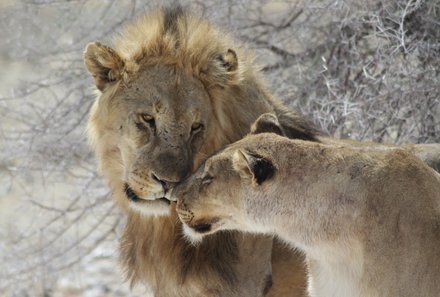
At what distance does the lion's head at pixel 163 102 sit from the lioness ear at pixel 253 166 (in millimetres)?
235

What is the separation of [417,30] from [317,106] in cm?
85

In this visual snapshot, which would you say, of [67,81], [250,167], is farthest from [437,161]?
[67,81]

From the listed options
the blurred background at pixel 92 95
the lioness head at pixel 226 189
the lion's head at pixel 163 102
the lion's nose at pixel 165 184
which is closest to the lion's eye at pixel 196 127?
the lion's head at pixel 163 102

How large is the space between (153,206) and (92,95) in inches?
117

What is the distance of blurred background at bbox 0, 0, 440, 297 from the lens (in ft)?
22.3

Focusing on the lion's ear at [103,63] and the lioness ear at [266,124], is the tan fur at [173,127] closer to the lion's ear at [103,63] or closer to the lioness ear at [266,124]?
the lion's ear at [103,63]

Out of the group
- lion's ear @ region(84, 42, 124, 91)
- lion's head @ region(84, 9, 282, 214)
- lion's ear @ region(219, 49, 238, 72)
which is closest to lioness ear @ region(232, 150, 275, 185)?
lion's head @ region(84, 9, 282, 214)

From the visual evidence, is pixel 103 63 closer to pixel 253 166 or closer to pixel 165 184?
pixel 165 184

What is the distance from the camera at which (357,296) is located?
414cm

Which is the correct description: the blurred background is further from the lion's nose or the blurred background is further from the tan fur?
the lion's nose

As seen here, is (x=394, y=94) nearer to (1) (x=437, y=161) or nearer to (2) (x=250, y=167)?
(1) (x=437, y=161)

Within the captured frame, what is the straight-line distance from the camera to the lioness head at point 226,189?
4.13m

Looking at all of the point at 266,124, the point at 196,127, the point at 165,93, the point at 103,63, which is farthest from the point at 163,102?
the point at 266,124

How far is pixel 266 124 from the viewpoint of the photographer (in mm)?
4395
